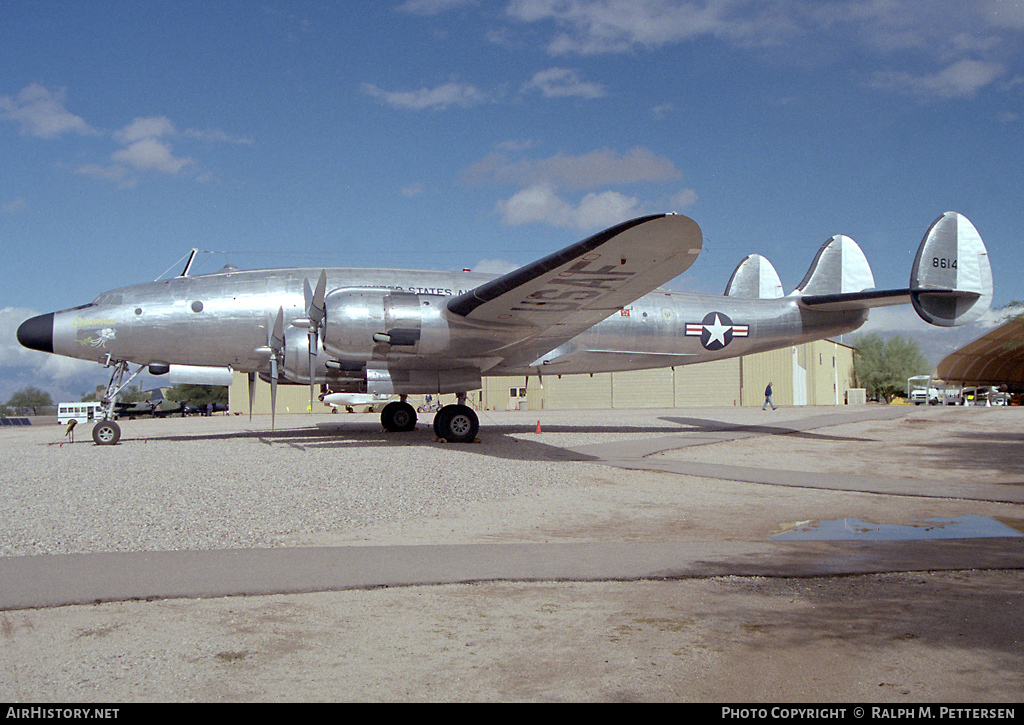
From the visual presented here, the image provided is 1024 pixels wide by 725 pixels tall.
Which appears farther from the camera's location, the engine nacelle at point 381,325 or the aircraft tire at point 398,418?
the aircraft tire at point 398,418

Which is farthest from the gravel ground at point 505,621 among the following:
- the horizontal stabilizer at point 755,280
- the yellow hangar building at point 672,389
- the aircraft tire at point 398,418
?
the yellow hangar building at point 672,389

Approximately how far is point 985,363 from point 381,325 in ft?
202

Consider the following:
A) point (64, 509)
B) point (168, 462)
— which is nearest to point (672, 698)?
point (64, 509)

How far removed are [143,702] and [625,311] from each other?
16720 millimetres

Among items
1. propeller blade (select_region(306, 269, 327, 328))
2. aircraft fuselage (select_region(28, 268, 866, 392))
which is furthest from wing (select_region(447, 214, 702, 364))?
propeller blade (select_region(306, 269, 327, 328))

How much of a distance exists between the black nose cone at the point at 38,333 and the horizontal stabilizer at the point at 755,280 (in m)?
19.5

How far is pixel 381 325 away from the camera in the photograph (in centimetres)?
1495

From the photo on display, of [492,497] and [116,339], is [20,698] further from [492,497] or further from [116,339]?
[116,339]

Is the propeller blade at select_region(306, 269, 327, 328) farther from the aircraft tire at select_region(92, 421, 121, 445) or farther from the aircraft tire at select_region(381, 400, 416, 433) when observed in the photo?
the aircraft tire at select_region(92, 421, 121, 445)

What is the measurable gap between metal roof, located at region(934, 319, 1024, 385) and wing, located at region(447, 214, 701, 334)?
4732 cm

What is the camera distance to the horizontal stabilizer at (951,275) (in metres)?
19.2

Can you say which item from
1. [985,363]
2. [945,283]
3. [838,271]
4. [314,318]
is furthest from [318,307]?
[985,363]

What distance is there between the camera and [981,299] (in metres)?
19.6

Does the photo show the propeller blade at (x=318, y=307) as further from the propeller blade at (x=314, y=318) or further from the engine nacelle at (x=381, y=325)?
the engine nacelle at (x=381, y=325)
